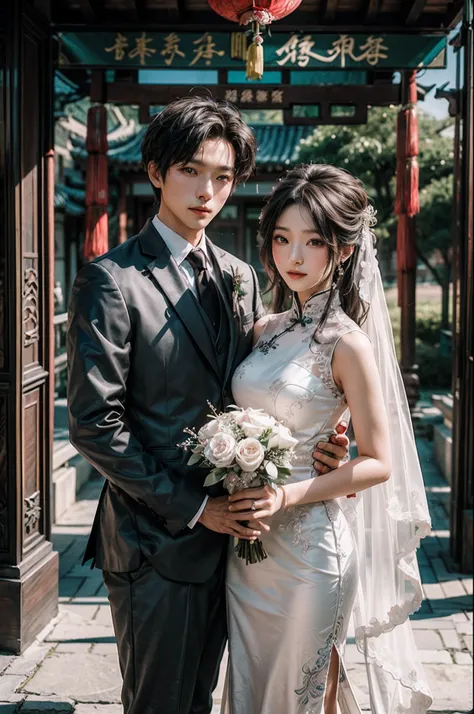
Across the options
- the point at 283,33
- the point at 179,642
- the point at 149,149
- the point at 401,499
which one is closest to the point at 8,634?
the point at 179,642

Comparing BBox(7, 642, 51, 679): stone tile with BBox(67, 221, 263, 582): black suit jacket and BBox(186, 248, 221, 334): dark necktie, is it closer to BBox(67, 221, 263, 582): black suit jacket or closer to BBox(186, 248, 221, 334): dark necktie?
BBox(67, 221, 263, 582): black suit jacket

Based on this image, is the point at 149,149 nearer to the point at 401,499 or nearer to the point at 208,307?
the point at 208,307

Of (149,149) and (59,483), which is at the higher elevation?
(149,149)

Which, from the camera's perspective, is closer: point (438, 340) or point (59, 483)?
point (59, 483)

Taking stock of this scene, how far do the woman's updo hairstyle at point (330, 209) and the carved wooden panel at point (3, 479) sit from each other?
1817 mm

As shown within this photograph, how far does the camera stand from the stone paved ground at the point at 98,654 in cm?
354

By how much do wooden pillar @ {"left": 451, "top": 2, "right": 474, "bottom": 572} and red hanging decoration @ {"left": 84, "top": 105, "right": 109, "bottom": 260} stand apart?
2.80m

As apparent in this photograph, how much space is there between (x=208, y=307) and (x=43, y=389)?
6.20 feet

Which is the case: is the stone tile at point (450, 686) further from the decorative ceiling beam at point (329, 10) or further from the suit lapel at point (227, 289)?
the decorative ceiling beam at point (329, 10)

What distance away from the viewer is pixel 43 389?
4.26 m

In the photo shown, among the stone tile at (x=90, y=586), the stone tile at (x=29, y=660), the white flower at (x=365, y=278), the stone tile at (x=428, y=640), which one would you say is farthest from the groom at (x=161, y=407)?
the stone tile at (x=90, y=586)

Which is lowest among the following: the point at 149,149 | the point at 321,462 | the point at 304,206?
the point at 321,462

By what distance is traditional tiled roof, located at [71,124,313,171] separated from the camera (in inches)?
461

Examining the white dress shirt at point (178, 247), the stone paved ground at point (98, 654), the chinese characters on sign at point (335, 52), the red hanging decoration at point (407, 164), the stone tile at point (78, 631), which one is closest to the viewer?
the white dress shirt at point (178, 247)
